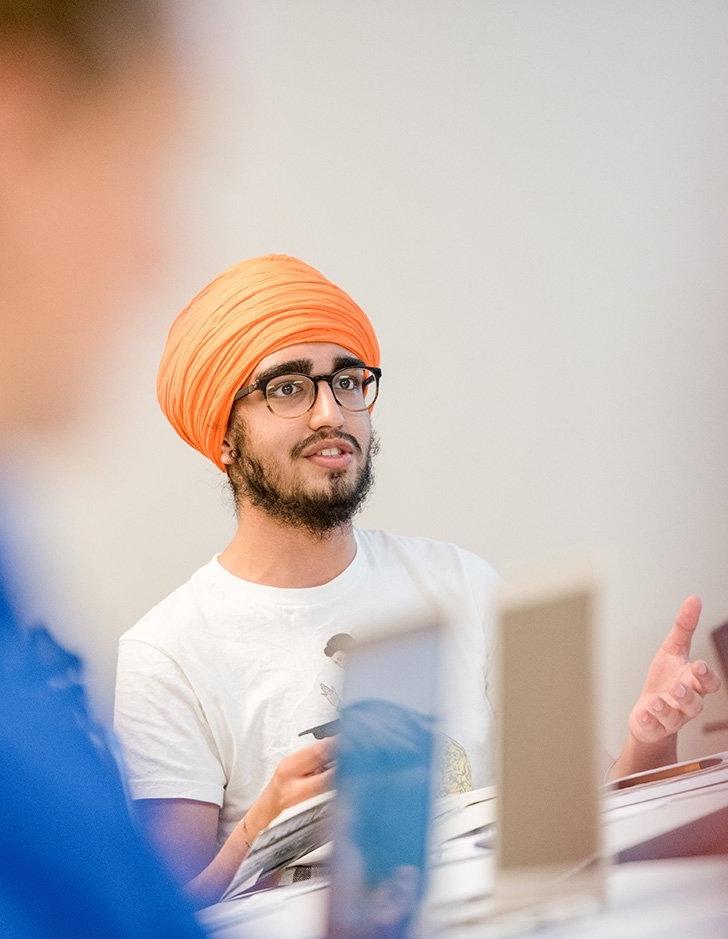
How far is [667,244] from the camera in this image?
162 cm

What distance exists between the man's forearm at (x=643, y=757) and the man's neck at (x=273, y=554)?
430 mm

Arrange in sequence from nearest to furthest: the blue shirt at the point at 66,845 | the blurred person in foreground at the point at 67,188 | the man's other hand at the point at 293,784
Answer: the blue shirt at the point at 66,845, the man's other hand at the point at 293,784, the blurred person in foreground at the point at 67,188

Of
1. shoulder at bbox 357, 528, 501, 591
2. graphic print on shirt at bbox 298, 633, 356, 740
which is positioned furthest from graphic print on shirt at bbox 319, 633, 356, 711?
shoulder at bbox 357, 528, 501, 591

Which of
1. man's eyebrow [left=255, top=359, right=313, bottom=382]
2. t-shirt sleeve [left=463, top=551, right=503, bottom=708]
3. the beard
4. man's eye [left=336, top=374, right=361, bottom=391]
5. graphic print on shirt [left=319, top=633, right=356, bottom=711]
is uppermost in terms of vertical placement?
man's eye [left=336, top=374, right=361, bottom=391]

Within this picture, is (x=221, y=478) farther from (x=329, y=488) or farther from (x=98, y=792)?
(x=98, y=792)

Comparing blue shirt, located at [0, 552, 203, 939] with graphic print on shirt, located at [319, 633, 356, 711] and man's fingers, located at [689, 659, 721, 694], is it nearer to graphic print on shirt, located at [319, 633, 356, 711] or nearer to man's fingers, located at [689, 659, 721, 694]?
graphic print on shirt, located at [319, 633, 356, 711]

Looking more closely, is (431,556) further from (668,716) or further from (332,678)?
(668,716)

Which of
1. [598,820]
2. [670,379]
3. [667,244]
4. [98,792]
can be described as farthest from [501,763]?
[667,244]

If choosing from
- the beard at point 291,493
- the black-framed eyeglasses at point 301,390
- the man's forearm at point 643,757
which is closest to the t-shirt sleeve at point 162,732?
the beard at point 291,493

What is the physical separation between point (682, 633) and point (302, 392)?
1.82 ft

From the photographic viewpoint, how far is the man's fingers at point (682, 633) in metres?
1.43

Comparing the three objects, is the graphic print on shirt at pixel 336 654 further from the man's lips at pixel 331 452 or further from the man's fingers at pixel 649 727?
the man's fingers at pixel 649 727

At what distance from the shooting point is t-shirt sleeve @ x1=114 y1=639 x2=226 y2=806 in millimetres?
1344

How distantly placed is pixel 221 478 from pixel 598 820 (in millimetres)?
664
